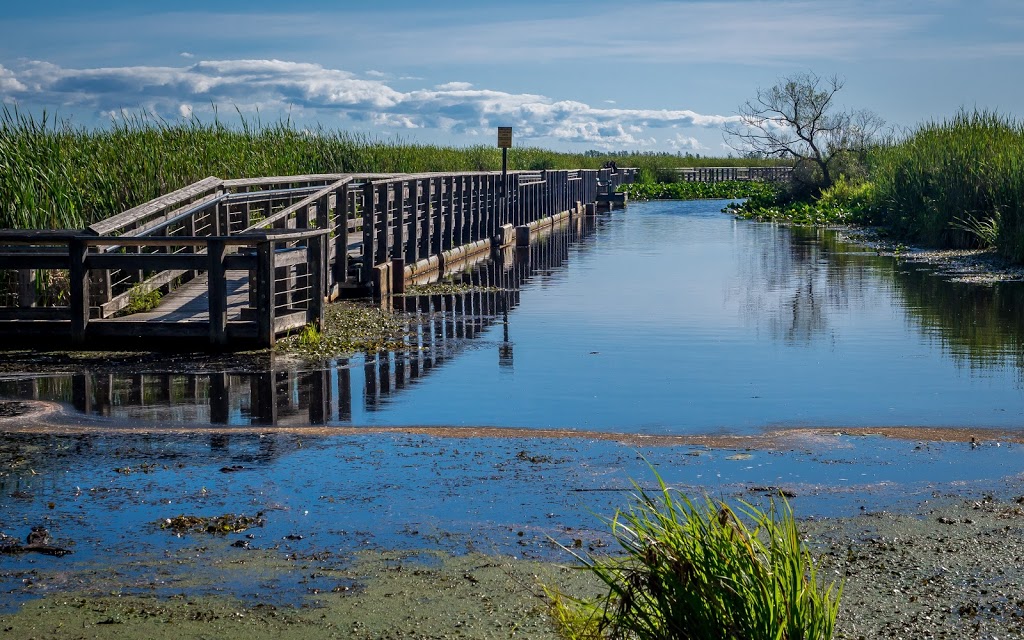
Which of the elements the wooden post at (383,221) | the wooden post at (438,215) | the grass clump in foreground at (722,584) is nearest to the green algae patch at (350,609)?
the grass clump in foreground at (722,584)

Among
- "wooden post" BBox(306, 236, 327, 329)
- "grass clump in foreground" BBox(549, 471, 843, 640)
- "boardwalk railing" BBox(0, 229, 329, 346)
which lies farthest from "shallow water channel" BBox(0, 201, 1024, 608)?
"grass clump in foreground" BBox(549, 471, 843, 640)

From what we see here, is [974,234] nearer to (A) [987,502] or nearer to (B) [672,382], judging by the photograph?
(B) [672,382]

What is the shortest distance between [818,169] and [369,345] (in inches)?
1806

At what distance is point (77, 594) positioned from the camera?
20.3 feet

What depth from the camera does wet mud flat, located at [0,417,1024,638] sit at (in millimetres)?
5934

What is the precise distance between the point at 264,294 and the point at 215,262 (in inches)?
24.8

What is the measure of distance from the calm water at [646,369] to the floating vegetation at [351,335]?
37 centimetres

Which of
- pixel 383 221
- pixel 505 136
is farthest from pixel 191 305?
pixel 505 136

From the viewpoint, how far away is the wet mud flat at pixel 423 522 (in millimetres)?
5934

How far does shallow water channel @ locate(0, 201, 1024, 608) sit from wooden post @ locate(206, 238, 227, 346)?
0.46 meters

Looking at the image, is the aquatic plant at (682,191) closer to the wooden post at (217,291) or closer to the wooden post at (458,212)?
the wooden post at (458,212)

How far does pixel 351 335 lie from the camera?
16.0m

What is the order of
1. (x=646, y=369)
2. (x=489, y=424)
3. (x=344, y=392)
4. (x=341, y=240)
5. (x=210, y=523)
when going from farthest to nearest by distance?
(x=341, y=240) < (x=646, y=369) < (x=344, y=392) < (x=489, y=424) < (x=210, y=523)

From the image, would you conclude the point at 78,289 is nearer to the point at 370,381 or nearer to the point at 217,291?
the point at 217,291
